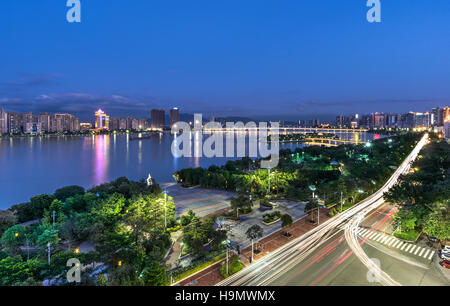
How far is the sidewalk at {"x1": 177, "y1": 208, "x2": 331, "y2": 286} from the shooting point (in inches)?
301

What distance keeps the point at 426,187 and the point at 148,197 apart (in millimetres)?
14020

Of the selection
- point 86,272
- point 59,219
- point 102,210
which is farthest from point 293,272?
point 59,219

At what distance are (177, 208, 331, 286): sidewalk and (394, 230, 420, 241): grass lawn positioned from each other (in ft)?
10.1

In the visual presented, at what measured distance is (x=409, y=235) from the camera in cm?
1020

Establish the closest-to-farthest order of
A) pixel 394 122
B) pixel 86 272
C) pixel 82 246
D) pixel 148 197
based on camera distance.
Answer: pixel 86 272
pixel 82 246
pixel 148 197
pixel 394 122

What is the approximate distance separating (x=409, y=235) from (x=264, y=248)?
6259 mm

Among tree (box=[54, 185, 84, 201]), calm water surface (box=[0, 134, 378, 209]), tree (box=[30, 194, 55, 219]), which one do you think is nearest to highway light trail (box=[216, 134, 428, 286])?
tree (box=[30, 194, 55, 219])

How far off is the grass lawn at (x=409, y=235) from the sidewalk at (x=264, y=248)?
3082 millimetres

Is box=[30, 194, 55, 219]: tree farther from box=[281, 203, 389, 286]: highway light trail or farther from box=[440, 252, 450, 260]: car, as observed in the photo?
box=[440, 252, 450, 260]: car

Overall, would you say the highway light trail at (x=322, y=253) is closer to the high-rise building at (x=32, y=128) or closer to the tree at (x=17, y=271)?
the tree at (x=17, y=271)

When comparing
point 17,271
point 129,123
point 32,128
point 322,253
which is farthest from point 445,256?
point 129,123

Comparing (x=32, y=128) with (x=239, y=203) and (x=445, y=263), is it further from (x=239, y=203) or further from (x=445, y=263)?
(x=445, y=263)

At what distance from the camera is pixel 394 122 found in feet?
371

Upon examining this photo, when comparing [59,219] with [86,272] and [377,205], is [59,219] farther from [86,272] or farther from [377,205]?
[377,205]
